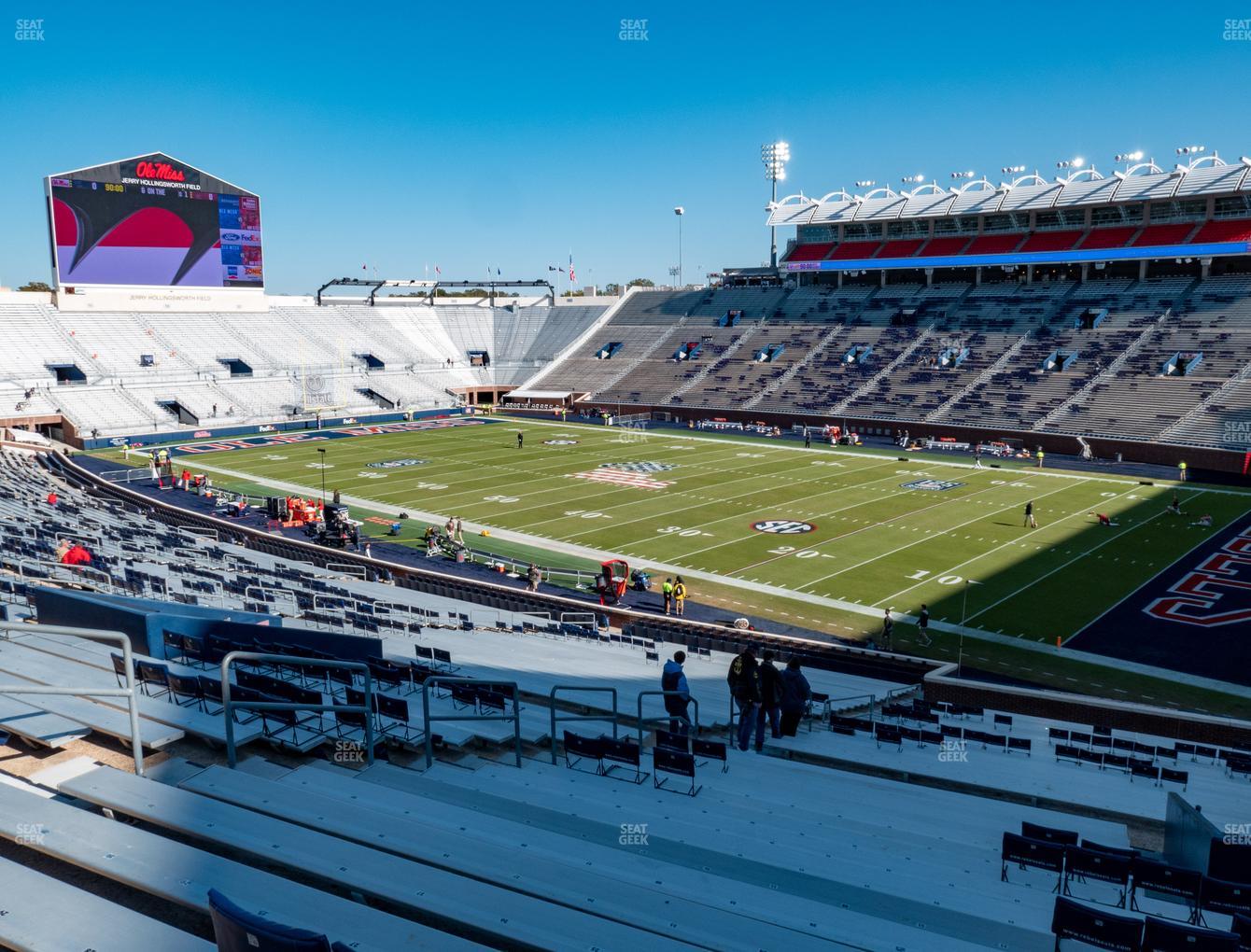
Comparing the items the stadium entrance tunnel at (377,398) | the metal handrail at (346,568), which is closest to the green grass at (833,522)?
the metal handrail at (346,568)

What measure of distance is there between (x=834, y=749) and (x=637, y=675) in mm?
4810

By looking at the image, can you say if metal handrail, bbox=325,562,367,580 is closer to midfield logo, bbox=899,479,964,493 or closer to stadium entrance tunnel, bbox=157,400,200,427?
midfield logo, bbox=899,479,964,493

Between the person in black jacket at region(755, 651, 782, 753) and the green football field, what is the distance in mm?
13728

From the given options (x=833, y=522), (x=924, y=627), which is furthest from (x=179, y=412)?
(x=924, y=627)

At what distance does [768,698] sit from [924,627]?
13140 mm

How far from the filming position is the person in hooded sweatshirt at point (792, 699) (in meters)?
11.7

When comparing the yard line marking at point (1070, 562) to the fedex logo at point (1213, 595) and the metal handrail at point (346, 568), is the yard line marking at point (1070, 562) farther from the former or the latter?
the metal handrail at point (346, 568)

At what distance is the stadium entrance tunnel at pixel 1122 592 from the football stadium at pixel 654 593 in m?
0.21

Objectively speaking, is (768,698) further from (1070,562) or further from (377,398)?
(377,398)

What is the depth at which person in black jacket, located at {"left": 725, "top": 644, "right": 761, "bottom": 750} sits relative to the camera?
1092 cm

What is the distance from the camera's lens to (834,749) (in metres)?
11.7

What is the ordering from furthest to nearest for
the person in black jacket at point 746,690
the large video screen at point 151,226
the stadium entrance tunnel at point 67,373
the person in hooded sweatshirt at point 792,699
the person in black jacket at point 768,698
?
the large video screen at point 151,226 < the stadium entrance tunnel at point 67,373 < the person in hooded sweatshirt at point 792,699 < the person in black jacket at point 768,698 < the person in black jacket at point 746,690

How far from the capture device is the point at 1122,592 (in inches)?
1062

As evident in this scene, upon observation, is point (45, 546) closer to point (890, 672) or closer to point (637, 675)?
point (637, 675)
